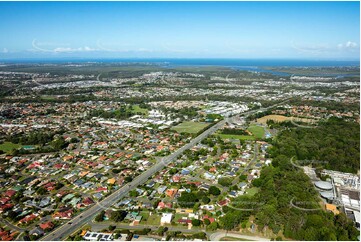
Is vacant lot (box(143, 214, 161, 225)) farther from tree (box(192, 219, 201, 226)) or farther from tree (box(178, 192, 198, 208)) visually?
tree (box(192, 219, 201, 226))

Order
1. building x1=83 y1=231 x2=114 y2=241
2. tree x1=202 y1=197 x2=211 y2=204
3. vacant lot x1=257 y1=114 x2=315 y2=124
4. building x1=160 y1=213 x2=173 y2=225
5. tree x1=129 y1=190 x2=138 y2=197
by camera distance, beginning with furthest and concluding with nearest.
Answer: vacant lot x1=257 y1=114 x2=315 y2=124 → tree x1=129 y1=190 x2=138 y2=197 → tree x1=202 y1=197 x2=211 y2=204 → building x1=160 y1=213 x2=173 y2=225 → building x1=83 y1=231 x2=114 y2=241

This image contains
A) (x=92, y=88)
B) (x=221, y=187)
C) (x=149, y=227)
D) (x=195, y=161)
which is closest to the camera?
(x=149, y=227)

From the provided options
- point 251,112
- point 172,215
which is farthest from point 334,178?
point 251,112

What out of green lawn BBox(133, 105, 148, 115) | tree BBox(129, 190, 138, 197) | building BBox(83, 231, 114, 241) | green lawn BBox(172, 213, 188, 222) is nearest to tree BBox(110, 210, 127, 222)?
building BBox(83, 231, 114, 241)

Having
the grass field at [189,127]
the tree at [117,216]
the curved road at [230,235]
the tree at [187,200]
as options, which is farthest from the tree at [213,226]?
the grass field at [189,127]

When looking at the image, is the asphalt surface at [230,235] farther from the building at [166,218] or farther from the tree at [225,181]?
the tree at [225,181]

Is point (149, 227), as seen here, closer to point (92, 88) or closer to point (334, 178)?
point (334, 178)

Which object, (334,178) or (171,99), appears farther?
(171,99)

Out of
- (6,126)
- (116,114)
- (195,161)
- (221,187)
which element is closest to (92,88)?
(116,114)

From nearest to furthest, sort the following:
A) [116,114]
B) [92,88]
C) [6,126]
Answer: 1. [6,126]
2. [116,114]
3. [92,88]
